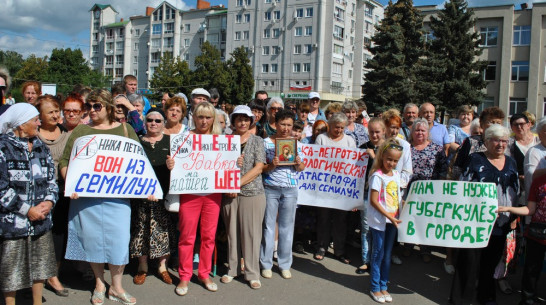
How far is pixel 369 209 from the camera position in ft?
16.7

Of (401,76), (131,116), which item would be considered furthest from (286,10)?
(131,116)

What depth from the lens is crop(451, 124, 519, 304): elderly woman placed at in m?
4.70

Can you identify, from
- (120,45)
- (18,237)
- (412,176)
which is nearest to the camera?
(18,237)

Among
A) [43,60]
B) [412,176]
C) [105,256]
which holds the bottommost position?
[105,256]

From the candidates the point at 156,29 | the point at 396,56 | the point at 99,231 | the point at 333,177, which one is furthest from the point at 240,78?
the point at 99,231

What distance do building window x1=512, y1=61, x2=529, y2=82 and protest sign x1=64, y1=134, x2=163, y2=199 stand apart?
4568 cm

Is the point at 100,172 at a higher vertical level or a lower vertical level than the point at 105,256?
higher

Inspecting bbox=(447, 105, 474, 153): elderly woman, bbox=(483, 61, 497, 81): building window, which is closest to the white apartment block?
bbox=(483, 61, 497, 81): building window

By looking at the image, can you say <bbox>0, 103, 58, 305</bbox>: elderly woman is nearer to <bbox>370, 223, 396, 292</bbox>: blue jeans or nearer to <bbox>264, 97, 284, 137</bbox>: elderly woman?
<bbox>264, 97, 284, 137</bbox>: elderly woman

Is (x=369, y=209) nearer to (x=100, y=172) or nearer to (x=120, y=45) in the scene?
(x=100, y=172)

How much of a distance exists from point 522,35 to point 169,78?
4268 centimetres

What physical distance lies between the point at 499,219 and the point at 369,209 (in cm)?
143

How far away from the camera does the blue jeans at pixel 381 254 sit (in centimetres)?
495

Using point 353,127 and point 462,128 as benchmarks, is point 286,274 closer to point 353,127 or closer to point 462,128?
point 353,127
